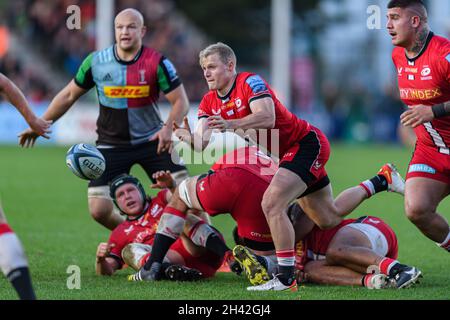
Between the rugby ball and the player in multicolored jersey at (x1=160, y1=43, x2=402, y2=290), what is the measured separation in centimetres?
135

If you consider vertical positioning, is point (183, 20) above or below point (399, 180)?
above

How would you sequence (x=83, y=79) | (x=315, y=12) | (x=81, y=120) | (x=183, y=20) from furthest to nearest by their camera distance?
(x=315, y=12)
(x=183, y=20)
(x=81, y=120)
(x=83, y=79)

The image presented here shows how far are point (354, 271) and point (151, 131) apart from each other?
3.19 m

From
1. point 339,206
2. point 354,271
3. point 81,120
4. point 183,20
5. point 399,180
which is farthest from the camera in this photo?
point 183,20

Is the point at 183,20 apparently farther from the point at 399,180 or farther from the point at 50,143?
the point at 399,180

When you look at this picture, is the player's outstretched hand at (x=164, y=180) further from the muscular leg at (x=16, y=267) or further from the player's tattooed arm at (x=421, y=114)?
the muscular leg at (x=16, y=267)

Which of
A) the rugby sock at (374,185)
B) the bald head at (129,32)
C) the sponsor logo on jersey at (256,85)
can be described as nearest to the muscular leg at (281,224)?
the sponsor logo on jersey at (256,85)

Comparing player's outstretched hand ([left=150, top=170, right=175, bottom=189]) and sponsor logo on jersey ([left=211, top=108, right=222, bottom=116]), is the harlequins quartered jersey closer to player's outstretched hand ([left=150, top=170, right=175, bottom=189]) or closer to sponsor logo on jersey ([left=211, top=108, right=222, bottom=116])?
player's outstretched hand ([left=150, top=170, right=175, bottom=189])

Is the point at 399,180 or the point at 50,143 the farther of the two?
the point at 50,143

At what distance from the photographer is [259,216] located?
771 cm

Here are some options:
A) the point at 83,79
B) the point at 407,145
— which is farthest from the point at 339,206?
the point at 407,145

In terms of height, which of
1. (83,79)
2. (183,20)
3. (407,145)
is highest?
(183,20)

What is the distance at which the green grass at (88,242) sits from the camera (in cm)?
700

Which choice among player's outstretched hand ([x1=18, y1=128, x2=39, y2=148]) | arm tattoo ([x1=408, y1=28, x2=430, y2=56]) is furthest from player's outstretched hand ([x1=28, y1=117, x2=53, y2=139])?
arm tattoo ([x1=408, y1=28, x2=430, y2=56])
